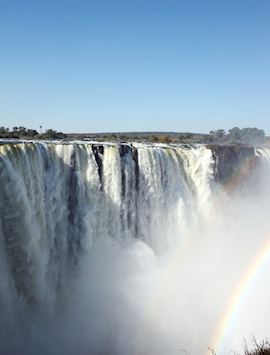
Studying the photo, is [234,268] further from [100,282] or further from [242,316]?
[100,282]

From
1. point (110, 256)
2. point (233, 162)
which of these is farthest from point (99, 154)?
point (233, 162)

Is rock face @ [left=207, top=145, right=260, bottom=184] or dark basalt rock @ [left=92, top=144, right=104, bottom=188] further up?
dark basalt rock @ [left=92, top=144, right=104, bottom=188]

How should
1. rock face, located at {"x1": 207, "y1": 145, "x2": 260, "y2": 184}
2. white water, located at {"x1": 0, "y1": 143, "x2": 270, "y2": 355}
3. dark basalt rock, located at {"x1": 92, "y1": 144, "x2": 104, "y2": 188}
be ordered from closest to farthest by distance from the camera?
white water, located at {"x1": 0, "y1": 143, "x2": 270, "y2": 355}
dark basalt rock, located at {"x1": 92, "y1": 144, "x2": 104, "y2": 188}
rock face, located at {"x1": 207, "y1": 145, "x2": 260, "y2": 184}

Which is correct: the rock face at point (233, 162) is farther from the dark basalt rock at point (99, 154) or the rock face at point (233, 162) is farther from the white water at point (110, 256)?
the dark basalt rock at point (99, 154)

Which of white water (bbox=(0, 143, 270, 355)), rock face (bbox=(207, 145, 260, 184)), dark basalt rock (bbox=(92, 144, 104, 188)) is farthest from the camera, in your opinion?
rock face (bbox=(207, 145, 260, 184))

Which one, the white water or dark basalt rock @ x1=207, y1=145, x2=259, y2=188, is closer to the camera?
the white water

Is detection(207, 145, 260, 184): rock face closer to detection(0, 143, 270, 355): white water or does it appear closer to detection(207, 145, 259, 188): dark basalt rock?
detection(207, 145, 259, 188): dark basalt rock

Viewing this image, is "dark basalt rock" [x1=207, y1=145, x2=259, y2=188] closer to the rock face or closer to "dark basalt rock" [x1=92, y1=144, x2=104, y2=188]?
the rock face

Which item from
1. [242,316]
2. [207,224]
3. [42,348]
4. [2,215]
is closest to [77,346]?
[42,348]

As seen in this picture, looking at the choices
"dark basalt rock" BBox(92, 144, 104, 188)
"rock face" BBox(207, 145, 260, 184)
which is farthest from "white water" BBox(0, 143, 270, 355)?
"rock face" BBox(207, 145, 260, 184)
